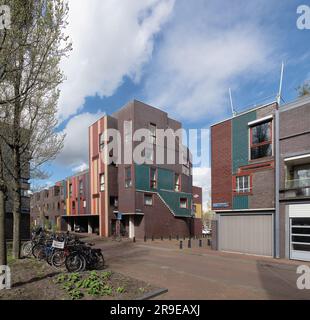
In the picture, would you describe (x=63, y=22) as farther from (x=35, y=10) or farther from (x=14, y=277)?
(x=14, y=277)

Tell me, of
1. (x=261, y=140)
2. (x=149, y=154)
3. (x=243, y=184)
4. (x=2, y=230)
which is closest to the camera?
(x=2, y=230)

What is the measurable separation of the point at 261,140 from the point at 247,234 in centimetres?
619

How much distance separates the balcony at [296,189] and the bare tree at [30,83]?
12.7 m

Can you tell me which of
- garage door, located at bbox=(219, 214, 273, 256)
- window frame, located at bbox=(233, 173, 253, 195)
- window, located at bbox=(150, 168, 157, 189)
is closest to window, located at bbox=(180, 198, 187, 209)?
window, located at bbox=(150, 168, 157, 189)

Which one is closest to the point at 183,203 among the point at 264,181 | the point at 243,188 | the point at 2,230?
the point at 243,188

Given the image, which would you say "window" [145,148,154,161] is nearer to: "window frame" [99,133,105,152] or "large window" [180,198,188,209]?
"window frame" [99,133,105,152]

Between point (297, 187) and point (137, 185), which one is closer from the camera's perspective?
point (297, 187)

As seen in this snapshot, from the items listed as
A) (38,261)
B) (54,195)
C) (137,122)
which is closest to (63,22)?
(38,261)

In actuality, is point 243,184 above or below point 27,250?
above

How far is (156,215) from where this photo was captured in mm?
28422

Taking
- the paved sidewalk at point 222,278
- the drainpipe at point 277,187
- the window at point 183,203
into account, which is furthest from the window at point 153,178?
the paved sidewalk at point 222,278

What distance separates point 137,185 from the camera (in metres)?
27.2

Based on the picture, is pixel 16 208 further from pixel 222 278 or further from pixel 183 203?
pixel 183 203
